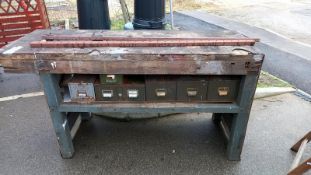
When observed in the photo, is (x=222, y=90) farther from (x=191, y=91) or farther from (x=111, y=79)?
(x=111, y=79)

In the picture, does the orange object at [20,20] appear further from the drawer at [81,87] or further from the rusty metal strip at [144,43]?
the drawer at [81,87]

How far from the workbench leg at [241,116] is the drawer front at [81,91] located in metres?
1.31

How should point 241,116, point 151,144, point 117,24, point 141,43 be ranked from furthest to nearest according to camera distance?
point 117,24 < point 151,144 < point 241,116 < point 141,43

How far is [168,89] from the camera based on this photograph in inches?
90.3

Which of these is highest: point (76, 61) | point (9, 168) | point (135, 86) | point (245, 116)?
point (76, 61)

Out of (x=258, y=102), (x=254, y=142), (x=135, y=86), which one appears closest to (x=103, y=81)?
(x=135, y=86)

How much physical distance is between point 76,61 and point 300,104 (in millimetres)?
3066

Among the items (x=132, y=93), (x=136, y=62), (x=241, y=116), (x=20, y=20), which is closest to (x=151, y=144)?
(x=132, y=93)

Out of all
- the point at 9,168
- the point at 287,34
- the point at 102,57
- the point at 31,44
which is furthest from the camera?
the point at 287,34

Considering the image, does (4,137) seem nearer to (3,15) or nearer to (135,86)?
(135,86)

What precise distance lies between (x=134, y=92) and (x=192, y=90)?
0.51 meters

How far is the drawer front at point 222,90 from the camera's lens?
2246 mm

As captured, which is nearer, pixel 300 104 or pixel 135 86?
pixel 135 86

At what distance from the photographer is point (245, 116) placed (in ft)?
7.62
